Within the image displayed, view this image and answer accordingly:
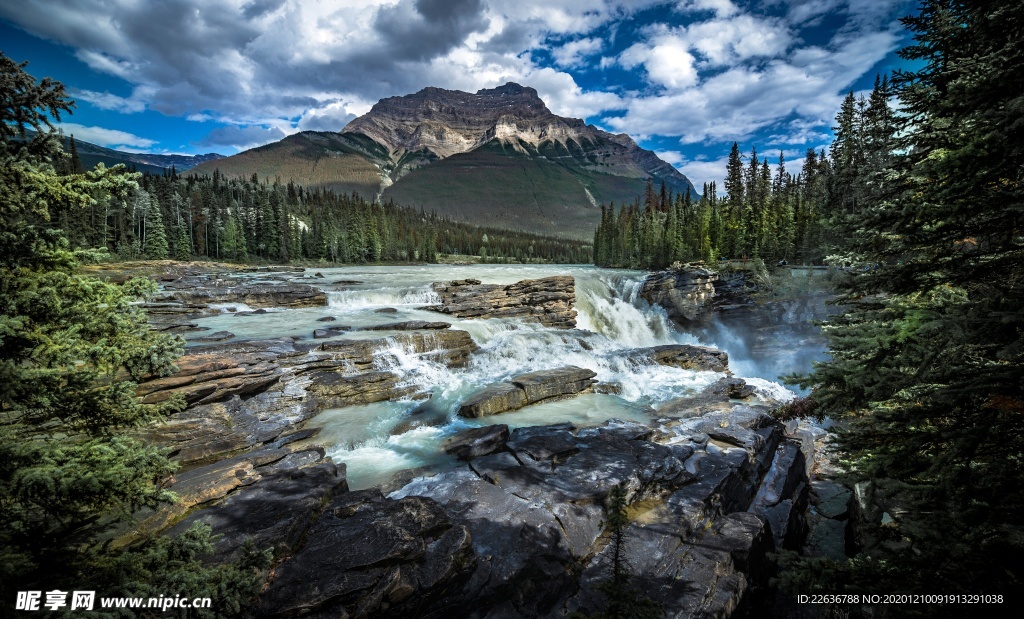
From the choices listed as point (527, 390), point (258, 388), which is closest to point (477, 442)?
point (527, 390)

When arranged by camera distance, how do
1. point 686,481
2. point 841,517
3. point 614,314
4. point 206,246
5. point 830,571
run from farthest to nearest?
1. point 206,246
2. point 614,314
3. point 841,517
4. point 686,481
5. point 830,571

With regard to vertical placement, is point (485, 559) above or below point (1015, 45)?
below

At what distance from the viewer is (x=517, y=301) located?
31.7m

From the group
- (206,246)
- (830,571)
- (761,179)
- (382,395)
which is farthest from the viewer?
(206,246)

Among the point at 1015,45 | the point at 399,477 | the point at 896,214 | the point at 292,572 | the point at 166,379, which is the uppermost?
the point at 1015,45

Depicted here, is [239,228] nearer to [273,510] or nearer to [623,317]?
[623,317]

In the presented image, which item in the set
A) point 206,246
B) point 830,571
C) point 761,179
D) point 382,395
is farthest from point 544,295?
point 206,246

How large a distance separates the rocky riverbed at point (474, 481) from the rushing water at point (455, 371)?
7.3 inches

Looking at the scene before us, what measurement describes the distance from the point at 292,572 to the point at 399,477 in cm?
418

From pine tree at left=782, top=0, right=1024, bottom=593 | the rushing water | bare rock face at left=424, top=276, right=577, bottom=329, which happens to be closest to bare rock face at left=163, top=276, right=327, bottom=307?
the rushing water

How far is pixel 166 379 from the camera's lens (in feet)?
37.5

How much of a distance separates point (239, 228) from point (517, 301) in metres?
75.9

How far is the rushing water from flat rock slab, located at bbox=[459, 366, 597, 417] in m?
0.49

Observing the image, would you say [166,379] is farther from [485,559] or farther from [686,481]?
[686,481]
